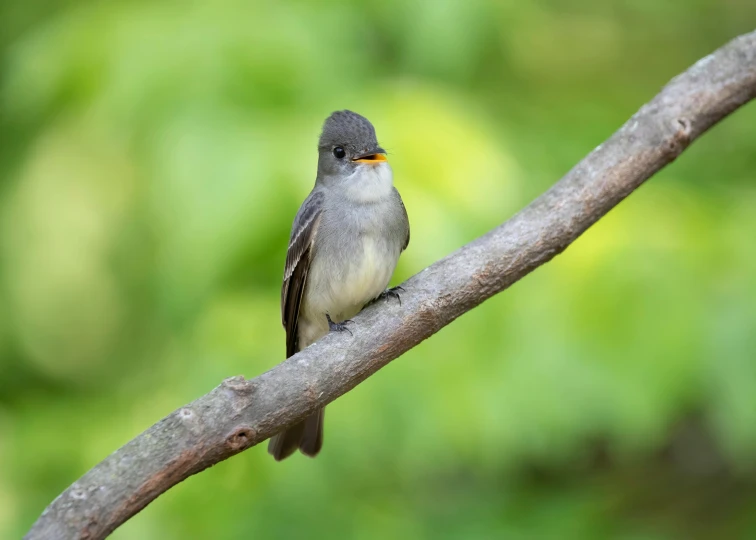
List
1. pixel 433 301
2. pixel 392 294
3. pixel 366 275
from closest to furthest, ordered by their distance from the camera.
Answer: pixel 433 301
pixel 392 294
pixel 366 275

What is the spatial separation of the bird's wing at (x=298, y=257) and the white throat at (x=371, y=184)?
15 cm

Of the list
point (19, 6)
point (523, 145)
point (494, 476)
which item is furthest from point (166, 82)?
point (494, 476)

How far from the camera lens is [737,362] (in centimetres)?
362

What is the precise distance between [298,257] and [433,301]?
0.97 meters

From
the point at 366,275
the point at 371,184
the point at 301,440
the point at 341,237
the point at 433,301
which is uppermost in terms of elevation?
the point at 371,184

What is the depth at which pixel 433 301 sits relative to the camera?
9.64ft

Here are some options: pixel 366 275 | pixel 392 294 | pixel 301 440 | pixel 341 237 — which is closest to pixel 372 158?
pixel 341 237

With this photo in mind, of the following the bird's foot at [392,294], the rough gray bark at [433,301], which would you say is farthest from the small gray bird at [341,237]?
the rough gray bark at [433,301]

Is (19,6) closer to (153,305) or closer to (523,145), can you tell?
(153,305)

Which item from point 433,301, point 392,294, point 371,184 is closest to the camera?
point 433,301

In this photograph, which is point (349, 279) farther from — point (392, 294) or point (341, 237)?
point (392, 294)

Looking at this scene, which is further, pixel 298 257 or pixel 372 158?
pixel 298 257

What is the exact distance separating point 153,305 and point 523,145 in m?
1.90

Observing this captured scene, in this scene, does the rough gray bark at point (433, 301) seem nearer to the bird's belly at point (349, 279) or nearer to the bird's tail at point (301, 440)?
the bird's belly at point (349, 279)
